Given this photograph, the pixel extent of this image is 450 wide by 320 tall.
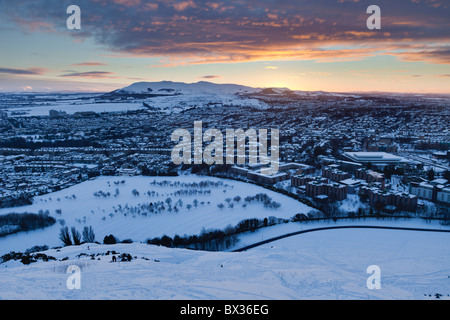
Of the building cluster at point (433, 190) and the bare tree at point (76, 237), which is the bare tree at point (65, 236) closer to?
the bare tree at point (76, 237)

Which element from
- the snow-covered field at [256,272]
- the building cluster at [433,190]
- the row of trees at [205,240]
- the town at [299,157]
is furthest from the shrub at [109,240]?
the building cluster at [433,190]

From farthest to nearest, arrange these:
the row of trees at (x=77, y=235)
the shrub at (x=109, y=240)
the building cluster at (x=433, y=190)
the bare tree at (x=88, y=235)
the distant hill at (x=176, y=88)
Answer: the distant hill at (x=176, y=88) < the building cluster at (x=433, y=190) < the bare tree at (x=88, y=235) < the row of trees at (x=77, y=235) < the shrub at (x=109, y=240)

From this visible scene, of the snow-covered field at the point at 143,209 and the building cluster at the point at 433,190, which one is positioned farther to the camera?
the building cluster at the point at 433,190

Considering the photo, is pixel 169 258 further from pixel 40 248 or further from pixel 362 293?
pixel 40 248

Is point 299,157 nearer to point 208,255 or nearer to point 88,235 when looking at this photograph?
point 88,235

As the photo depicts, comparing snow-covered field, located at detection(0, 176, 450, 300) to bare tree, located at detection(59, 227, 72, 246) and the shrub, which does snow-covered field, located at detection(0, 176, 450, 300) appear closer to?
bare tree, located at detection(59, 227, 72, 246)
